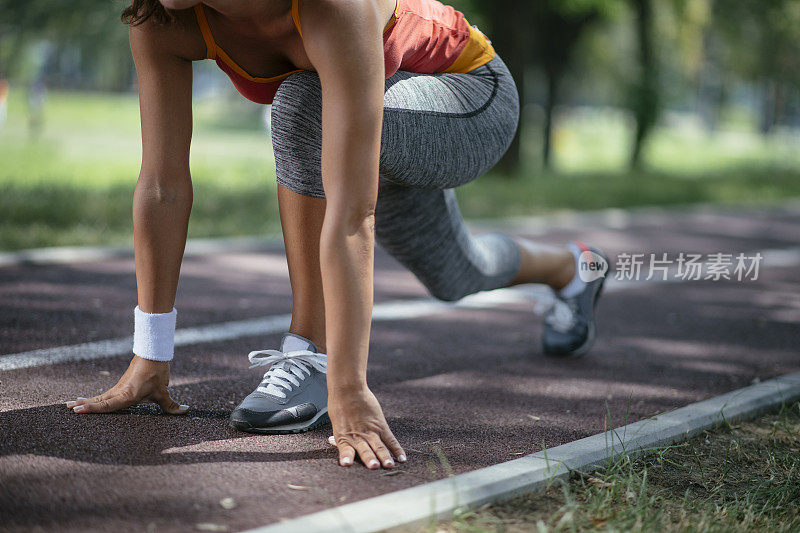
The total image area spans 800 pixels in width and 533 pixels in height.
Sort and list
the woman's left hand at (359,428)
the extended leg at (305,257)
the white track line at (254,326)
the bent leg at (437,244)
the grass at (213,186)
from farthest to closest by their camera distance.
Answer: the grass at (213,186), the white track line at (254,326), the bent leg at (437,244), the extended leg at (305,257), the woman's left hand at (359,428)

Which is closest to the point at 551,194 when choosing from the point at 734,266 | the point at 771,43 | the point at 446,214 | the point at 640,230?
the point at 640,230

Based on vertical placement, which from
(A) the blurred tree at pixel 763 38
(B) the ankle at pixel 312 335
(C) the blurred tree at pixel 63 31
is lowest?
(B) the ankle at pixel 312 335

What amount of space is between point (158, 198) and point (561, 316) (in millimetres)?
1913

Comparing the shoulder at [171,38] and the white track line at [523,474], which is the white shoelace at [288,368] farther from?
the shoulder at [171,38]

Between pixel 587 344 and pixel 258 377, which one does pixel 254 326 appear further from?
pixel 587 344

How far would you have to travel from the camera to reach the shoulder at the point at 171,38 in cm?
246

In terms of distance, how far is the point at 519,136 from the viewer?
12906 millimetres

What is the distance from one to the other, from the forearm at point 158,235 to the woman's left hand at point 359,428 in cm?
70

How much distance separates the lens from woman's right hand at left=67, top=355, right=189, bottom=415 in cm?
261

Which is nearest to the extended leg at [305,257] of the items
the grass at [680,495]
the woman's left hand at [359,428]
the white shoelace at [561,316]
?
the woman's left hand at [359,428]

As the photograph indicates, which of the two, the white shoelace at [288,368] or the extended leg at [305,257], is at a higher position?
the extended leg at [305,257]

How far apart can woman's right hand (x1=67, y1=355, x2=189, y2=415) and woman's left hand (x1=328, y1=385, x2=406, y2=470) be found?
2.08ft

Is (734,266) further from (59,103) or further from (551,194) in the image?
(59,103)

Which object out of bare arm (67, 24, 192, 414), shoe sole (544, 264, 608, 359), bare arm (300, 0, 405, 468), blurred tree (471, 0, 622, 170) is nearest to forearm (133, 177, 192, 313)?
bare arm (67, 24, 192, 414)
